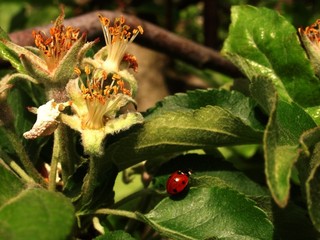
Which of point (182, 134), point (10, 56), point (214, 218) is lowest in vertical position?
point (214, 218)

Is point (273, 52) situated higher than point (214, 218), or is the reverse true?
point (273, 52)

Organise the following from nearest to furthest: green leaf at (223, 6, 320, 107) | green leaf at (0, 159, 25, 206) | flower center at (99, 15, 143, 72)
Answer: green leaf at (0, 159, 25, 206)
flower center at (99, 15, 143, 72)
green leaf at (223, 6, 320, 107)

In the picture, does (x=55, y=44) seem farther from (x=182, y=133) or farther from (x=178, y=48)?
(x=178, y=48)

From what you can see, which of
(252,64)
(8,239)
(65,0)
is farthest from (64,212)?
(65,0)

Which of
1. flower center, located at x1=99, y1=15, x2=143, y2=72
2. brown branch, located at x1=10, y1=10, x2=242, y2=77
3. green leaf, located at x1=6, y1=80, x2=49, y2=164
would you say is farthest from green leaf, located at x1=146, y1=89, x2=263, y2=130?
brown branch, located at x1=10, y1=10, x2=242, y2=77

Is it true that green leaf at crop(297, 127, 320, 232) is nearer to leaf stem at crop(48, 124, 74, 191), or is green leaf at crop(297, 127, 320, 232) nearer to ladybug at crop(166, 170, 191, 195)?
ladybug at crop(166, 170, 191, 195)

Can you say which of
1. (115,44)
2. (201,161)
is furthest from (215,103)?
(115,44)

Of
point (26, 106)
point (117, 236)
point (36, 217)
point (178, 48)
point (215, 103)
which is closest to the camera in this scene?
point (36, 217)

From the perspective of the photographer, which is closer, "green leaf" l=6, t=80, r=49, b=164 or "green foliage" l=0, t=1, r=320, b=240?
"green foliage" l=0, t=1, r=320, b=240
